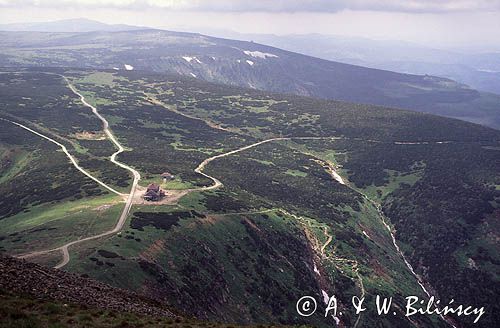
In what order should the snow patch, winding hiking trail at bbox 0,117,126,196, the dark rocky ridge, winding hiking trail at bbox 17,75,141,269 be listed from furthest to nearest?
winding hiking trail at bbox 0,117,126,196 < the snow patch < winding hiking trail at bbox 17,75,141,269 < the dark rocky ridge

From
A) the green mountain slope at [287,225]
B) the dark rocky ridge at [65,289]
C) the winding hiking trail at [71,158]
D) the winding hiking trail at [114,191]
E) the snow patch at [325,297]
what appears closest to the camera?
the dark rocky ridge at [65,289]

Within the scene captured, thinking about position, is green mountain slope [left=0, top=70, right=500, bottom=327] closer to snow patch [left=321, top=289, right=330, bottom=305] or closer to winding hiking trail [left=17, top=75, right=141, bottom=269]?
snow patch [left=321, top=289, right=330, bottom=305]

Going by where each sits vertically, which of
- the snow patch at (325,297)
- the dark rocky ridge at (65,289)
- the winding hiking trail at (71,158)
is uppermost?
the dark rocky ridge at (65,289)

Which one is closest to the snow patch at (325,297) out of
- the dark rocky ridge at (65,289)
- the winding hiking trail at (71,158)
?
the winding hiking trail at (71,158)

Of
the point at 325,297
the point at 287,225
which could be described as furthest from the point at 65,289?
the point at 287,225

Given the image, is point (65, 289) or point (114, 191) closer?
point (65, 289)

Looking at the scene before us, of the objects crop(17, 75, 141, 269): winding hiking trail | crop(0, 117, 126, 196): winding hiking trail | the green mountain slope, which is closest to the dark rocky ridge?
the green mountain slope

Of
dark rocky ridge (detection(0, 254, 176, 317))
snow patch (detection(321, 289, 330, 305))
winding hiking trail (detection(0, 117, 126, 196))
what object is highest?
dark rocky ridge (detection(0, 254, 176, 317))

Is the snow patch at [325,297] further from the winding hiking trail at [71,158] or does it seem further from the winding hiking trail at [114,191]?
the winding hiking trail at [71,158]

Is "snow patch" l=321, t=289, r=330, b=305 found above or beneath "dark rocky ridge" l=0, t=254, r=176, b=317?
beneath

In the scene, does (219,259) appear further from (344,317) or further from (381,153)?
(381,153)

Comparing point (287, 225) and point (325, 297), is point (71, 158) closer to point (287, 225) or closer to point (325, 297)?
point (287, 225)
